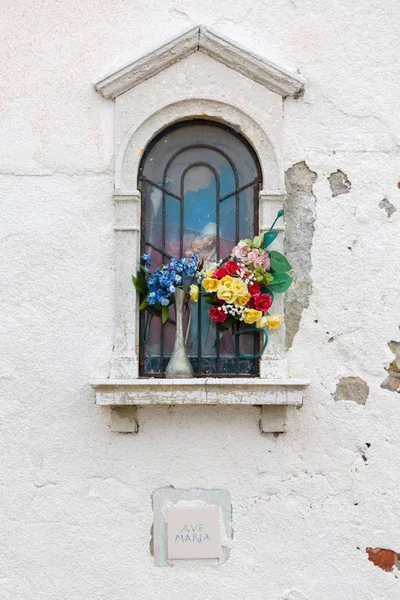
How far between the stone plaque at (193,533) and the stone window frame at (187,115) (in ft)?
1.51

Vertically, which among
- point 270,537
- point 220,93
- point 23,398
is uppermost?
point 220,93

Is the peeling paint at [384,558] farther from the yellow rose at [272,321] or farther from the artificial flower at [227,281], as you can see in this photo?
the artificial flower at [227,281]

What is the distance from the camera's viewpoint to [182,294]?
11.9 ft

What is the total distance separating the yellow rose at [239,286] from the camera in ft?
11.5

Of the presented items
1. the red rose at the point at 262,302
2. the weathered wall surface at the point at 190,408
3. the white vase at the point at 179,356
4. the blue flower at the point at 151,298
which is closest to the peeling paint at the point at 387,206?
the weathered wall surface at the point at 190,408

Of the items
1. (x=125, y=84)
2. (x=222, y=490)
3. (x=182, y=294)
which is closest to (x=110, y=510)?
(x=222, y=490)

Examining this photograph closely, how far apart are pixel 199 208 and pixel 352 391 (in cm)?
114

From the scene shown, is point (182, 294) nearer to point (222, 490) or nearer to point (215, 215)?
point (215, 215)

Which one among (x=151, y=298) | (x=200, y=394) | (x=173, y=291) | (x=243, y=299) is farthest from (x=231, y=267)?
(x=200, y=394)

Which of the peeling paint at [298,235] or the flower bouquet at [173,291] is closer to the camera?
the flower bouquet at [173,291]

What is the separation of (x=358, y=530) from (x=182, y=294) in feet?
4.43

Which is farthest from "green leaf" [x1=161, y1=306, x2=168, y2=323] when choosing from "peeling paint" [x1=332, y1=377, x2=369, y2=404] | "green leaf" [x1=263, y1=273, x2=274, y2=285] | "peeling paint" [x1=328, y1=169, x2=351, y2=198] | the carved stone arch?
"peeling paint" [x1=328, y1=169, x2=351, y2=198]

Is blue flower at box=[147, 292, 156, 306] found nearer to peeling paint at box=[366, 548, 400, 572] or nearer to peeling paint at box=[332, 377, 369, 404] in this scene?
peeling paint at box=[332, 377, 369, 404]

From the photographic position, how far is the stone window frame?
359 cm
